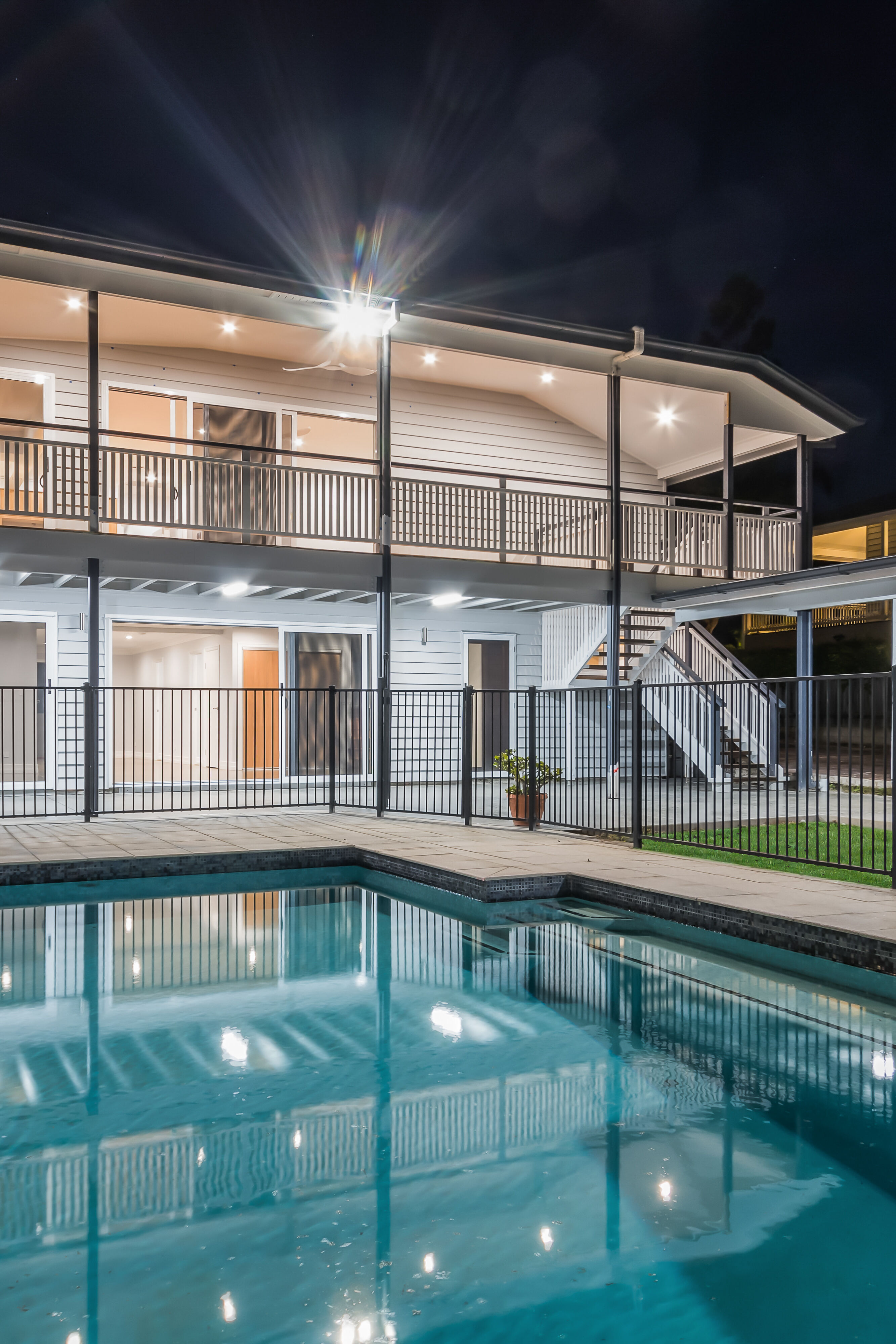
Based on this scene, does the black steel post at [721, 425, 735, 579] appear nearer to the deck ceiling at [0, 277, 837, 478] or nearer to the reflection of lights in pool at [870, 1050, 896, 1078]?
the deck ceiling at [0, 277, 837, 478]

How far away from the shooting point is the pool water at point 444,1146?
104 inches

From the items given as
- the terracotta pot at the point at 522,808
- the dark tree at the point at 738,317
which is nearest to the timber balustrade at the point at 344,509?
the terracotta pot at the point at 522,808

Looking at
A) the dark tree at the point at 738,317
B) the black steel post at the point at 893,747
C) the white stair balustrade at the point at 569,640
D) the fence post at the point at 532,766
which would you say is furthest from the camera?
the dark tree at the point at 738,317

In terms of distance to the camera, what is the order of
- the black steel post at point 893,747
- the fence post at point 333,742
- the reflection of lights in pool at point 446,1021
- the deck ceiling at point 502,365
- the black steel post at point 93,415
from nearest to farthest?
1. the reflection of lights in pool at point 446,1021
2. the black steel post at point 893,747
3. the fence post at point 333,742
4. the black steel post at point 93,415
5. the deck ceiling at point 502,365

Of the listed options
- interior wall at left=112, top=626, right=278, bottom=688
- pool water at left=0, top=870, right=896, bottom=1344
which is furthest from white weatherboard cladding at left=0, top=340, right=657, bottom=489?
pool water at left=0, top=870, right=896, bottom=1344

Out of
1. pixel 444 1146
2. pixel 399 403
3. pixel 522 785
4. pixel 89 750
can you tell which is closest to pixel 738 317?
pixel 399 403

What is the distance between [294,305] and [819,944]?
10.6 m

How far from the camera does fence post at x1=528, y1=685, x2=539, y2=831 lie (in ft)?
35.4

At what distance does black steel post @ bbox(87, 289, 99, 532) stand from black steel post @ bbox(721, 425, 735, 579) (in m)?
9.65

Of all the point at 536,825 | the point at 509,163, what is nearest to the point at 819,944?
the point at 536,825

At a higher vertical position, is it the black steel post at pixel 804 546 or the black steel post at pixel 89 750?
the black steel post at pixel 804 546

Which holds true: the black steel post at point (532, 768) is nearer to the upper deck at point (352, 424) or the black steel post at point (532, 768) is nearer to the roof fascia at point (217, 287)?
the upper deck at point (352, 424)

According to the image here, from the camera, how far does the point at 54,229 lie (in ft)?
37.6

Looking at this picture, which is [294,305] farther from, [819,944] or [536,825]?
[819,944]
